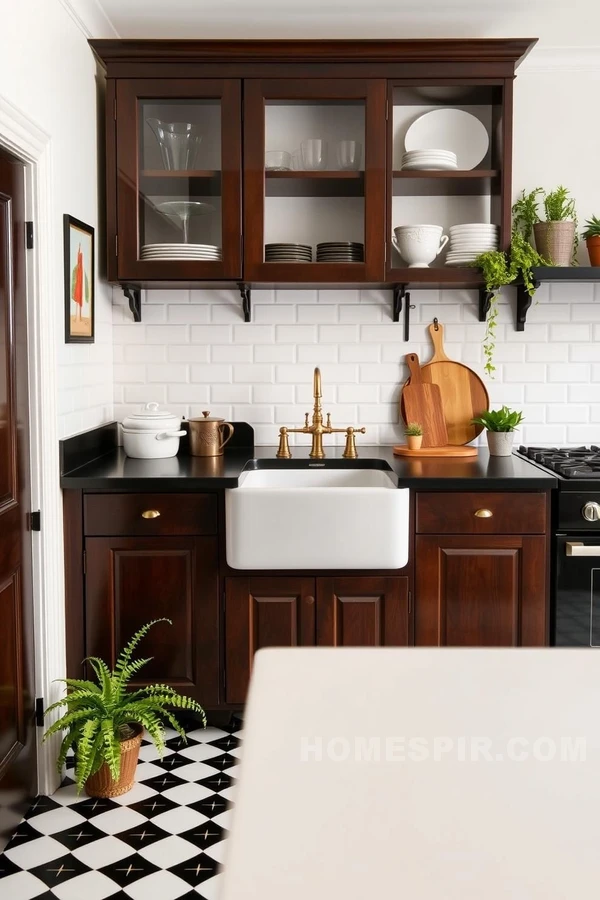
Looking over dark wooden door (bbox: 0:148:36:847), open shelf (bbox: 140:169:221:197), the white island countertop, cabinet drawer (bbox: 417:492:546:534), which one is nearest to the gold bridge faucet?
cabinet drawer (bbox: 417:492:546:534)

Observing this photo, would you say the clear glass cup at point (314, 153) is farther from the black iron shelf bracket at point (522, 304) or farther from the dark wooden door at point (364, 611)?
the dark wooden door at point (364, 611)

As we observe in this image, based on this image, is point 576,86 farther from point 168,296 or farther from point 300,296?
point 168,296

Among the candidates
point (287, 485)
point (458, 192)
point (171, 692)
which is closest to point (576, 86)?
point (458, 192)

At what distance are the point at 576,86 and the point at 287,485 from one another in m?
2.02

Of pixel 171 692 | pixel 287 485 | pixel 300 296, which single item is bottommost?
pixel 171 692

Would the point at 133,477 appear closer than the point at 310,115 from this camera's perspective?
Yes

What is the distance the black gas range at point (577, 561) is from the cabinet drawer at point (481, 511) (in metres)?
0.08

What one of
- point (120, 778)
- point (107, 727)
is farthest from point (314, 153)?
point (120, 778)

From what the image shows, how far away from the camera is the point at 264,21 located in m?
3.11

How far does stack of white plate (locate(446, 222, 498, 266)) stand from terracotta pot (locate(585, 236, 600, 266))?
0.41 meters

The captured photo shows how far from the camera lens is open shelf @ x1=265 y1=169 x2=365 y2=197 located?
3172mm

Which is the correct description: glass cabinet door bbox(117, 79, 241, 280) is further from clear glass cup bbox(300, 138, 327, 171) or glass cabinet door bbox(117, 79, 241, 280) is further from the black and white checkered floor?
the black and white checkered floor

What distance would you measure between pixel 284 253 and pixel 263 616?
53.1 inches

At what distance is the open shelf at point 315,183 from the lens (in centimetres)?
317
